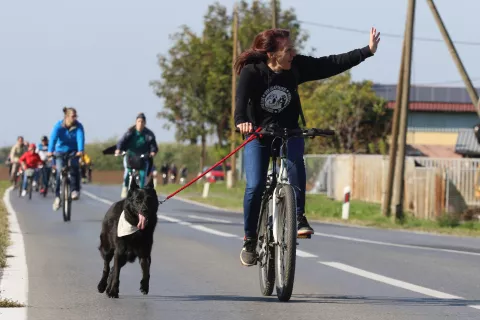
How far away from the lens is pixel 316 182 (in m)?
48.2

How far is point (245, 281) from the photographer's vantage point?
11000 mm

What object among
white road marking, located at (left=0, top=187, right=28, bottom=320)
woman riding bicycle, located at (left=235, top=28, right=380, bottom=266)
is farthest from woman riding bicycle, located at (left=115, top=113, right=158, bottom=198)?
woman riding bicycle, located at (left=235, top=28, right=380, bottom=266)

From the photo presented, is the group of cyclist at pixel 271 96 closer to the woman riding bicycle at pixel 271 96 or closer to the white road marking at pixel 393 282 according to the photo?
the woman riding bicycle at pixel 271 96

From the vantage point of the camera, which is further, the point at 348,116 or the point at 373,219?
the point at 348,116

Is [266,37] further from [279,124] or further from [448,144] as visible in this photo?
[448,144]

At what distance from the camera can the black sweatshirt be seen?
9320mm

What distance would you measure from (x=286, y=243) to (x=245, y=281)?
2214mm

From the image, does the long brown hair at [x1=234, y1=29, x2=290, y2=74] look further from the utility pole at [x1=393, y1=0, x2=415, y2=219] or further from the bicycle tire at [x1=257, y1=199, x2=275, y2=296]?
the utility pole at [x1=393, y1=0, x2=415, y2=219]

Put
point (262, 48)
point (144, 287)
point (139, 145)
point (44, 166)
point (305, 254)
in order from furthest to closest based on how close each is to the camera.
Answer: point (44, 166)
point (139, 145)
point (305, 254)
point (144, 287)
point (262, 48)

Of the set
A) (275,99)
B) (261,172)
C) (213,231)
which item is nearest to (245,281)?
(261,172)

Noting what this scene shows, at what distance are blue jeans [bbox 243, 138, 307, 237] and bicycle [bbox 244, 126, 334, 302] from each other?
0.19ft

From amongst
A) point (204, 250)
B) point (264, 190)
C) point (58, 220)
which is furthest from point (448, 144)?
point (264, 190)

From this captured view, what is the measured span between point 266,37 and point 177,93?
71.2 meters

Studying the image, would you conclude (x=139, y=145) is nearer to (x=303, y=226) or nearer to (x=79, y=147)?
(x=79, y=147)
